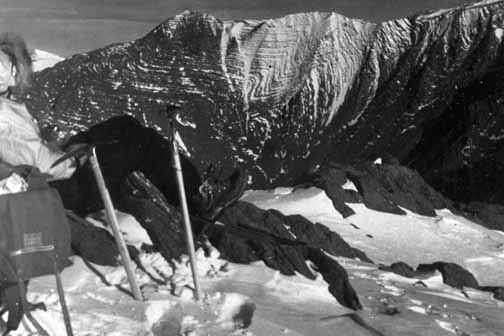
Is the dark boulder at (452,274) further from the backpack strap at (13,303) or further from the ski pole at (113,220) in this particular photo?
the backpack strap at (13,303)

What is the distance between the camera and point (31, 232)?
3.61 metres

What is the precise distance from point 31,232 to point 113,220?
118 centimetres

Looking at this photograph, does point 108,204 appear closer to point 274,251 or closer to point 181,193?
point 181,193

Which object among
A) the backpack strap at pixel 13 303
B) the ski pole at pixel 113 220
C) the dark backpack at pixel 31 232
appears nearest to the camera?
the dark backpack at pixel 31 232

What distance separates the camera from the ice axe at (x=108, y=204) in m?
3.75

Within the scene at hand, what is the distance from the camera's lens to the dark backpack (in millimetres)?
3566

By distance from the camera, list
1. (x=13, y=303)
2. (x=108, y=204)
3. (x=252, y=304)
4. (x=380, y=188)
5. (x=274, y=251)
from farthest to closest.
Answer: (x=380, y=188)
(x=274, y=251)
(x=252, y=304)
(x=108, y=204)
(x=13, y=303)

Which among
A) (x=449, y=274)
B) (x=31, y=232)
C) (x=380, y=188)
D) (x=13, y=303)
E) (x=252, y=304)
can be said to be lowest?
(x=380, y=188)

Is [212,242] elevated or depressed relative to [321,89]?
elevated

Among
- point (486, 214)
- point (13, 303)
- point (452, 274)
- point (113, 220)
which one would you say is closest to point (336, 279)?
point (452, 274)

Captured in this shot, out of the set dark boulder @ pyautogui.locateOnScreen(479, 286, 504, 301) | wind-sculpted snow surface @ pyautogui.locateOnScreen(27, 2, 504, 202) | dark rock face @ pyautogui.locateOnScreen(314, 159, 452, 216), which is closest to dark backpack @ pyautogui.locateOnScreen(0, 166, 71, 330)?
dark boulder @ pyautogui.locateOnScreen(479, 286, 504, 301)

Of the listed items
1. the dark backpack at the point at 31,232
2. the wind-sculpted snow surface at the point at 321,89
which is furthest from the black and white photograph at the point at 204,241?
the wind-sculpted snow surface at the point at 321,89

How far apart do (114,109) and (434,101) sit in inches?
3746

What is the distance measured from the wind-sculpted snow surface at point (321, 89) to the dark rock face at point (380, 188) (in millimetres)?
118401
